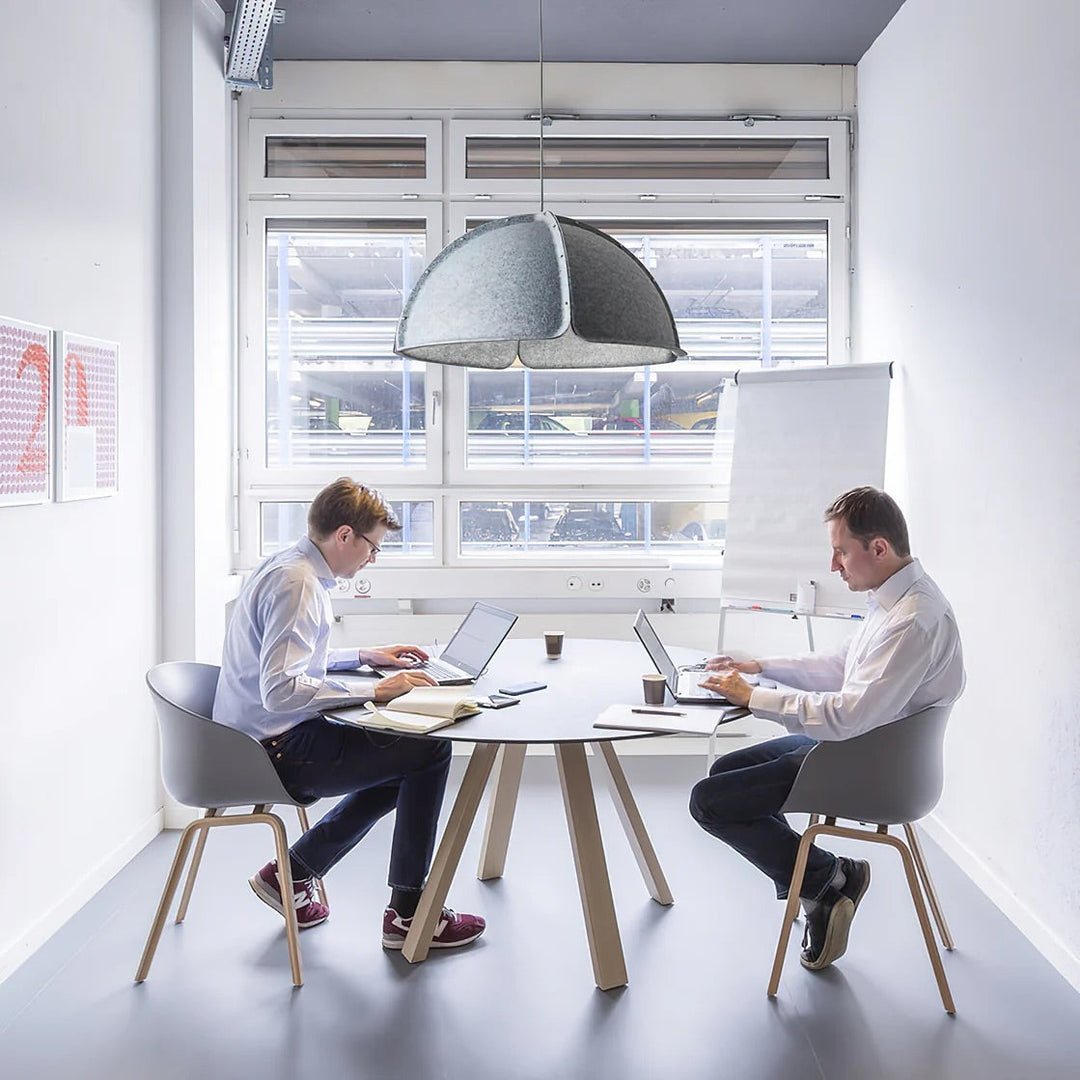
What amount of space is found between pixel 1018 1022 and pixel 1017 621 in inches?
43.0

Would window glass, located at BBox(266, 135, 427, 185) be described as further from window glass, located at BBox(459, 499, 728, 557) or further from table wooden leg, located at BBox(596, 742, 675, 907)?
table wooden leg, located at BBox(596, 742, 675, 907)

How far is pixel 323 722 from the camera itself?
8.86 ft

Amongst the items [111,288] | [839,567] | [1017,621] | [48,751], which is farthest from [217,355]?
[1017,621]

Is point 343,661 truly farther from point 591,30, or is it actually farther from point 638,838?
point 591,30

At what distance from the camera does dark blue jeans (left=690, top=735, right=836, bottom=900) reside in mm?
2578

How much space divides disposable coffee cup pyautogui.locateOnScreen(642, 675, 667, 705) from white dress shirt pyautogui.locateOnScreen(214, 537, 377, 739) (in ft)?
2.30

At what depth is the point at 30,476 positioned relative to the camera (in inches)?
107

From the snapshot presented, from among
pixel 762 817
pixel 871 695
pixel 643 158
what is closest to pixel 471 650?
pixel 762 817

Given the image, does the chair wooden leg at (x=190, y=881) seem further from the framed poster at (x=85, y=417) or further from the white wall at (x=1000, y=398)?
the white wall at (x=1000, y=398)

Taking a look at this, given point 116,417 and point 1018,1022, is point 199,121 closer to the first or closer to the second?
point 116,417

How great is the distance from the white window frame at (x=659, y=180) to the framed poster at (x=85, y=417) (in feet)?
6.40

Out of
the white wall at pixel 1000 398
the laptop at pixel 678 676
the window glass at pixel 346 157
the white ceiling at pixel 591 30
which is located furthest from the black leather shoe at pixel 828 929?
the window glass at pixel 346 157

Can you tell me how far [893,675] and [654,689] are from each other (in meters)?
0.57

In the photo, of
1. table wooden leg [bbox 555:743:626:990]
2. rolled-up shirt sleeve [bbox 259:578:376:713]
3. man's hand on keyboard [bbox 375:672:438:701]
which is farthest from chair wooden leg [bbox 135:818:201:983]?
table wooden leg [bbox 555:743:626:990]
